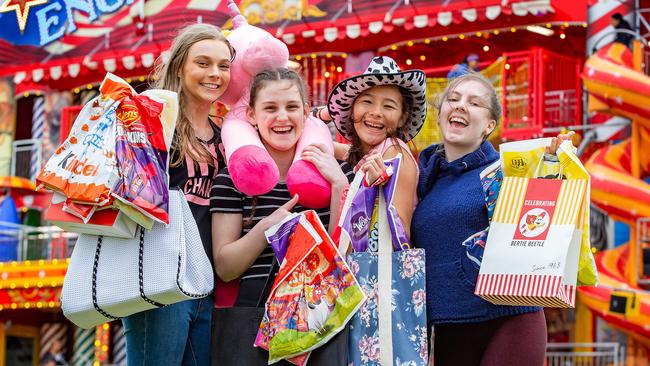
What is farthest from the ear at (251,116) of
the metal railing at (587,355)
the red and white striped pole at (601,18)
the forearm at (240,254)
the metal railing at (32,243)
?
the metal railing at (32,243)

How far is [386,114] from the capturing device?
20.2ft

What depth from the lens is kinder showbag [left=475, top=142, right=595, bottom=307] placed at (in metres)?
5.40

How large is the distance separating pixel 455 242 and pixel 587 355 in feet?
37.9

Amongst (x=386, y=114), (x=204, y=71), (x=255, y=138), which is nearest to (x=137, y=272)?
(x=255, y=138)

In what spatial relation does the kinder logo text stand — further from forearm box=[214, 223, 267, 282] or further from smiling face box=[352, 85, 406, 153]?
smiling face box=[352, 85, 406, 153]

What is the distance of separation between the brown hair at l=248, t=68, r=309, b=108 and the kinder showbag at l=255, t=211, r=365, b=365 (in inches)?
29.0

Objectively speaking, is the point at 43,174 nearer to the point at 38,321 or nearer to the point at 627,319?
the point at 627,319

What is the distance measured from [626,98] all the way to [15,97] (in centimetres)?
1206

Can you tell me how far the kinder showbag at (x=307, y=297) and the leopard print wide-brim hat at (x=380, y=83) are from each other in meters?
0.74

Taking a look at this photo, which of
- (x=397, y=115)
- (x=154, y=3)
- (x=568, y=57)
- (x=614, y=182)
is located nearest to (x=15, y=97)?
(x=154, y=3)

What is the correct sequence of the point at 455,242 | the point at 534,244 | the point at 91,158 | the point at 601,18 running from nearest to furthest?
the point at 534,244, the point at 91,158, the point at 455,242, the point at 601,18

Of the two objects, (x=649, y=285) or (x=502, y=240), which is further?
(x=649, y=285)

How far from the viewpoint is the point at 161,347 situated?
233 inches

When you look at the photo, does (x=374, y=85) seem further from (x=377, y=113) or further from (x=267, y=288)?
(x=267, y=288)
